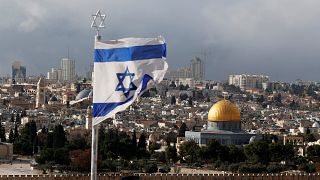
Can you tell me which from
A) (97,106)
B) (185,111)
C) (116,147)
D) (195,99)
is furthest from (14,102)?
(97,106)

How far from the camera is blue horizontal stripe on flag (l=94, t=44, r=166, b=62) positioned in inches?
287

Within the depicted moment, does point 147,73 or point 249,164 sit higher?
point 147,73

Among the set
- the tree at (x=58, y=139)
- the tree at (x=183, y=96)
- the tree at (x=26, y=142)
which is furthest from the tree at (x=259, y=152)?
the tree at (x=183, y=96)

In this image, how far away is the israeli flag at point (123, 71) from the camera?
285 inches

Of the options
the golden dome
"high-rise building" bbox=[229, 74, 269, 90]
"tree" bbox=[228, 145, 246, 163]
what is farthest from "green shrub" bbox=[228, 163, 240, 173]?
"high-rise building" bbox=[229, 74, 269, 90]

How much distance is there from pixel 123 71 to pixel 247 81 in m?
181

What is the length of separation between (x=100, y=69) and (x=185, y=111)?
307ft

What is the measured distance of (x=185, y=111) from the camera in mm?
100812

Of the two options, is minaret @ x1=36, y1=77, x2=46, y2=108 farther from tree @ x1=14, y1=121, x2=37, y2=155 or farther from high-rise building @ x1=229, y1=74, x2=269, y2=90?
high-rise building @ x1=229, y1=74, x2=269, y2=90

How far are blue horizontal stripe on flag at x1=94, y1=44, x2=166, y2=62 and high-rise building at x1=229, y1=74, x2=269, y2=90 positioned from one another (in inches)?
6861

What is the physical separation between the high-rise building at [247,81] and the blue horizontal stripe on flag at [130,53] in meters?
174

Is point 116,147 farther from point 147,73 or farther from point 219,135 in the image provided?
point 147,73

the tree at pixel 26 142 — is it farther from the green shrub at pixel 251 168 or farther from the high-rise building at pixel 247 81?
the high-rise building at pixel 247 81

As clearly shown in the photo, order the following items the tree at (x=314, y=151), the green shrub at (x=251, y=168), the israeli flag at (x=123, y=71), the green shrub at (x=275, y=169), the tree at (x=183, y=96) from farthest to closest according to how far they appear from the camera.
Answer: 1. the tree at (x=183, y=96)
2. the tree at (x=314, y=151)
3. the green shrub at (x=251, y=168)
4. the green shrub at (x=275, y=169)
5. the israeli flag at (x=123, y=71)
